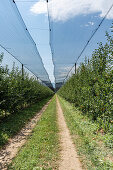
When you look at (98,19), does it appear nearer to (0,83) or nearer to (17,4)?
(17,4)

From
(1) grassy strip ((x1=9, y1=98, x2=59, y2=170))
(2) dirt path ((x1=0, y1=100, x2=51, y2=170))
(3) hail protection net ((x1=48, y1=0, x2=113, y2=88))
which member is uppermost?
(3) hail protection net ((x1=48, y1=0, x2=113, y2=88))

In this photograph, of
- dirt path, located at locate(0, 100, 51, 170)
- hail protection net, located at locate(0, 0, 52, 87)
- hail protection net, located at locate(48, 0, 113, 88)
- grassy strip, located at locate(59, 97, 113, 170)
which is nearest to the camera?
grassy strip, located at locate(59, 97, 113, 170)

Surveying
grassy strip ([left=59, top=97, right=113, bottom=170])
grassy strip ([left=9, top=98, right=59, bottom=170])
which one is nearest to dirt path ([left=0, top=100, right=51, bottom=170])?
grassy strip ([left=9, top=98, right=59, bottom=170])

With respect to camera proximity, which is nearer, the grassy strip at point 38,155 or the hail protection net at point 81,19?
the grassy strip at point 38,155

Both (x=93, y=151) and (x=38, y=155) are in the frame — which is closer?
(x=38, y=155)

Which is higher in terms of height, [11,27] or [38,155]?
[11,27]

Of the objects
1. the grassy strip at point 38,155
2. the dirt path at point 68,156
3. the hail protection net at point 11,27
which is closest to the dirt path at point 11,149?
the grassy strip at point 38,155

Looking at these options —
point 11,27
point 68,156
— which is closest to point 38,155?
point 68,156

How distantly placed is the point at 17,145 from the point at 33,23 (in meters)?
6.41

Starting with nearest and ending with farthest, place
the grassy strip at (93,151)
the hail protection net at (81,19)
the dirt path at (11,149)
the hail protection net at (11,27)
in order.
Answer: the grassy strip at (93,151) < the dirt path at (11,149) < the hail protection net at (81,19) < the hail protection net at (11,27)

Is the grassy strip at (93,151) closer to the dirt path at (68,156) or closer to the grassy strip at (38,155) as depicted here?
the dirt path at (68,156)

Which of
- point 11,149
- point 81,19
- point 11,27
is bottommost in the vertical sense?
point 11,149

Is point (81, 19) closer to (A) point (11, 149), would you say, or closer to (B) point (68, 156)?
(B) point (68, 156)

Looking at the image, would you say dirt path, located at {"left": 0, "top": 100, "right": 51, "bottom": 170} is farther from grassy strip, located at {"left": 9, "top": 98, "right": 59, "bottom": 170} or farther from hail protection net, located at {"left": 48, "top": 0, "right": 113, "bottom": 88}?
hail protection net, located at {"left": 48, "top": 0, "right": 113, "bottom": 88}
